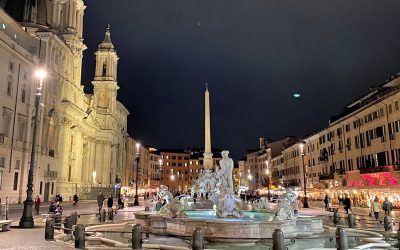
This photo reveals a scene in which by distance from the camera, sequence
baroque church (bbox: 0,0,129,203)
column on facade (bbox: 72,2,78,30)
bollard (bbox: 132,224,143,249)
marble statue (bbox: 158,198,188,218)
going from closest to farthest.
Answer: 1. bollard (bbox: 132,224,143,249)
2. marble statue (bbox: 158,198,188,218)
3. baroque church (bbox: 0,0,129,203)
4. column on facade (bbox: 72,2,78,30)

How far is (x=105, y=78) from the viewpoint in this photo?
93375 millimetres

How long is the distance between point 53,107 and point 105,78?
37.6 meters

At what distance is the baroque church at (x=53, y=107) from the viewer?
4469 centimetres

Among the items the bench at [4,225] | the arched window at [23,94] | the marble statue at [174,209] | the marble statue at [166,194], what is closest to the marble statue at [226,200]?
the marble statue at [174,209]

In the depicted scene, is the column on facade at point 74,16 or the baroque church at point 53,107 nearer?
the baroque church at point 53,107

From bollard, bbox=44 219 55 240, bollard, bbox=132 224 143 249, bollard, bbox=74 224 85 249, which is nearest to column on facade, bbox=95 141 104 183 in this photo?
bollard, bbox=44 219 55 240

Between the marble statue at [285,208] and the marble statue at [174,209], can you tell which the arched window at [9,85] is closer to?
the marble statue at [174,209]

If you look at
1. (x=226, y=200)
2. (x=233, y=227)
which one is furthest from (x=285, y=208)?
(x=233, y=227)

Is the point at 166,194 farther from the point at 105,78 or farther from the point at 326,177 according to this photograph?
the point at 105,78

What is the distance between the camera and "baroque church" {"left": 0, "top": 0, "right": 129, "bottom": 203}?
147ft

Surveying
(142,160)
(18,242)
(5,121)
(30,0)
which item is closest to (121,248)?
(18,242)

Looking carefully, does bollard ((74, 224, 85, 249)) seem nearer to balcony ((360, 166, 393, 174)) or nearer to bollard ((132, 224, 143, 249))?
bollard ((132, 224, 143, 249))

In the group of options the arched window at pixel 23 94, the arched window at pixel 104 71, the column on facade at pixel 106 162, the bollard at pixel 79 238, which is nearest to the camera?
the bollard at pixel 79 238

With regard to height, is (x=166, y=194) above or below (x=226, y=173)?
below
